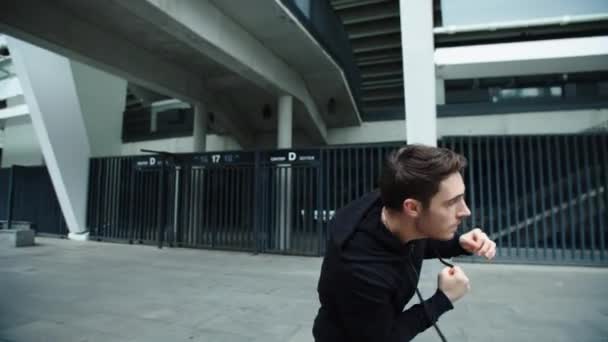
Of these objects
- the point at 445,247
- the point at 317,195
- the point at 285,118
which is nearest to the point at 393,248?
the point at 445,247

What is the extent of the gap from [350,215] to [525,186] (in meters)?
8.43

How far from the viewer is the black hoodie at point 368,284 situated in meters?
1.18

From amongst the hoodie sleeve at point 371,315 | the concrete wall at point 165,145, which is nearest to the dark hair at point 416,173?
the hoodie sleeve at point 371,315

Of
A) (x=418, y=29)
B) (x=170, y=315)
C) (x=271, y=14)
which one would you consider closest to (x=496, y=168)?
(x=418, y=29)

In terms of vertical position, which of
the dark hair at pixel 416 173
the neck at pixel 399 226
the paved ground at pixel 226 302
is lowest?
the paved ground at pixel 226 302

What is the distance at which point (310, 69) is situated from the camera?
11984 millimetres

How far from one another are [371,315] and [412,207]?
40 centimetres

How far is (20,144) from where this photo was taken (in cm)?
1741

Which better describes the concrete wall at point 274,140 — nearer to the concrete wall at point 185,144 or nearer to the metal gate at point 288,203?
the concrete wall at point 185,144

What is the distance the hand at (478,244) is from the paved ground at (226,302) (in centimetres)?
247

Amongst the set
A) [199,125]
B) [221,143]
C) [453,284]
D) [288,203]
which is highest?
[199,125]

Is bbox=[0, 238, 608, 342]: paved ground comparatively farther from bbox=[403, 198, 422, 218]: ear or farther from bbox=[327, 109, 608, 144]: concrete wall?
bbox=[327, 109, 608, 144]: concrete wall

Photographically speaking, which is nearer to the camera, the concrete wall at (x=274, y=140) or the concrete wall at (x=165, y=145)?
the concrete wall at (x=274, y=140)

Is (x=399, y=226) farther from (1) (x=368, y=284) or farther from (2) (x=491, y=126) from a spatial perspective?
(2) (x=491, y=126)
